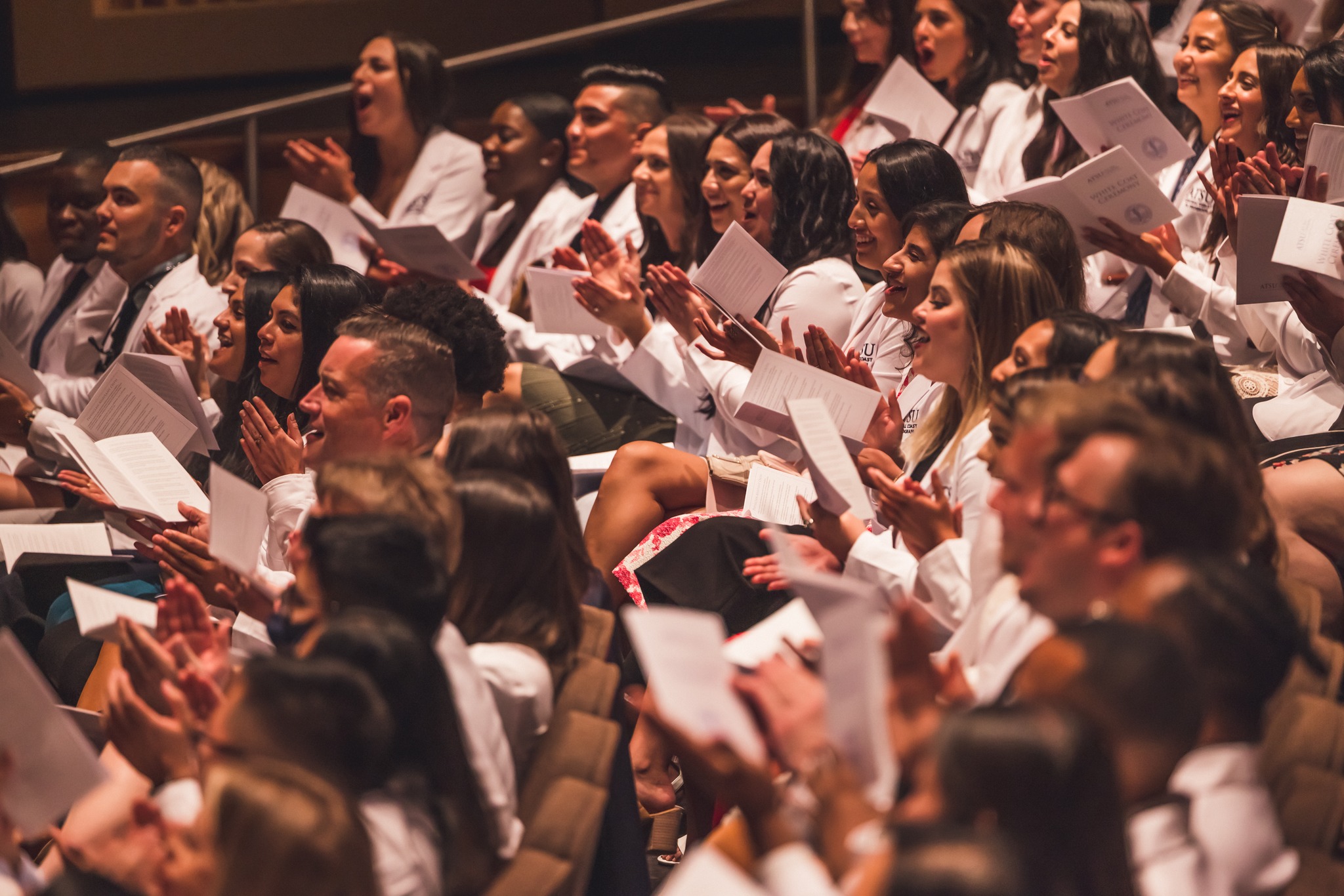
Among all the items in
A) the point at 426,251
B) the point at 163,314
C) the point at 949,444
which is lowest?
the point at 163,314

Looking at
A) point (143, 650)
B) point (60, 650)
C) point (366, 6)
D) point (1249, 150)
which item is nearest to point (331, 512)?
point (143, 650)

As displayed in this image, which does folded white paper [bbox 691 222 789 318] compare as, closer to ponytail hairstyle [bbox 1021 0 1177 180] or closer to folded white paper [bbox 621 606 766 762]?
ponytail hairstyle [bbox 1021 0 1177 180]

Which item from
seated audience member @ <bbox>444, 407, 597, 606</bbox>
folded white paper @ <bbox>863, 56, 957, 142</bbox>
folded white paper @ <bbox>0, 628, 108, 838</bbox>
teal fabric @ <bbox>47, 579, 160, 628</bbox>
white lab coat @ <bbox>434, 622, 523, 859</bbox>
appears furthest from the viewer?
folded white paper @ <bbox>863, 56, 957, 142</bbox>

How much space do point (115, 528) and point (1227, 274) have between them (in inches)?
109

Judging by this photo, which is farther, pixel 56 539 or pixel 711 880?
pixel 56 539

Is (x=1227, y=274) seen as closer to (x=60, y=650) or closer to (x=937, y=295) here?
(x=937, y=295)

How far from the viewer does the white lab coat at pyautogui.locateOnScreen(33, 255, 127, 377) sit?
5062 mm

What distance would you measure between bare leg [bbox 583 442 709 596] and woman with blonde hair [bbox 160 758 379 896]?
2021 millimetres

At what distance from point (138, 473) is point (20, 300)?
8.94 feet

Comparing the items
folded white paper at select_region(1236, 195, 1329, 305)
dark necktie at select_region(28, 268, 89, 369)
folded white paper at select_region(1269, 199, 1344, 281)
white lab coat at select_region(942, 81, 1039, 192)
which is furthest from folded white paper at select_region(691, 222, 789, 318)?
dark necktie at select_region(28, 268, 89, 369)

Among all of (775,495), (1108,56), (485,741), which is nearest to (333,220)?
(775,495)

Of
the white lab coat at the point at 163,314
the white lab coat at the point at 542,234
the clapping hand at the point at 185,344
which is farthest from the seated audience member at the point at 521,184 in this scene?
the clapping hand at the point at 185,344

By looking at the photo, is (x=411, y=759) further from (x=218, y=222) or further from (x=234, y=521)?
(x=218, y=222)

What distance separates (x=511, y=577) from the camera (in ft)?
7.26
